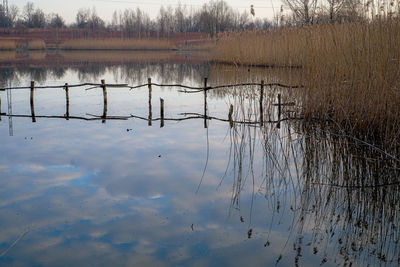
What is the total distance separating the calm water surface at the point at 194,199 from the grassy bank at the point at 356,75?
32 cm

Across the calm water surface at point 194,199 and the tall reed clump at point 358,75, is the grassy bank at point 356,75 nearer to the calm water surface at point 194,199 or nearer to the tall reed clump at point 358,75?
the tall reed clump at point 358,75

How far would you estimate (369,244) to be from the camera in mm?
2609

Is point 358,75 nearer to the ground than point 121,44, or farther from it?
nearer to the ground

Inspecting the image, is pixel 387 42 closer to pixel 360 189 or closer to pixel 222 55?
pixel 360 189

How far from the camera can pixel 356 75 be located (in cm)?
471

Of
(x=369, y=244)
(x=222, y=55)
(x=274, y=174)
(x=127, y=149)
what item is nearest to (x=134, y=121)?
(x=127, y=149)

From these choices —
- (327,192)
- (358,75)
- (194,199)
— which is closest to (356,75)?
(358,75)

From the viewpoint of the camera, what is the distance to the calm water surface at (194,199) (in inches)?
101

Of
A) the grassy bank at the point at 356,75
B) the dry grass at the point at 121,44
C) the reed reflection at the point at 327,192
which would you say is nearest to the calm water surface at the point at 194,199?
the reed reflection at the point at 327,192

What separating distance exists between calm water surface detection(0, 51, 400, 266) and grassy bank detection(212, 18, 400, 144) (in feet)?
1.05

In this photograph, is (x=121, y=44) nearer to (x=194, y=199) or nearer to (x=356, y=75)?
(x=356, y=75)

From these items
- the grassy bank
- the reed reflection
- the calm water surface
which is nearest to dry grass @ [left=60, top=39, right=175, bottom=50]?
the calm water surface

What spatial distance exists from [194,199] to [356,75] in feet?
8.27

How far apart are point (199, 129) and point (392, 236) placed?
406 centimetres
